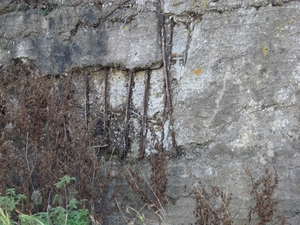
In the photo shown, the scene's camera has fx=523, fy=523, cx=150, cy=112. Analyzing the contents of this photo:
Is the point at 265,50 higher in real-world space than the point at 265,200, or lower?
higher

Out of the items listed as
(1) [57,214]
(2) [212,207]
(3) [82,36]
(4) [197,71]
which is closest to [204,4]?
(4) [197,71]

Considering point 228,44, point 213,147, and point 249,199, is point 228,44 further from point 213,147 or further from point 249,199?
point 249,199

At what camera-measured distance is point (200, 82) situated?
4.09m

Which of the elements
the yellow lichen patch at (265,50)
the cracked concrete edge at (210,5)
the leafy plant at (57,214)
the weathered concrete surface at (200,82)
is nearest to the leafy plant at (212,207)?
the weathered concrete surface at (200,82)

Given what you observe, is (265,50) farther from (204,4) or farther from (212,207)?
(212,207)

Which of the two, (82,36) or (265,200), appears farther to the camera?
(82,36)

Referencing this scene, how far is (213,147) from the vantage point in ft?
13.1

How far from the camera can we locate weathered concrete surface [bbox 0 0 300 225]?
12.6 ft

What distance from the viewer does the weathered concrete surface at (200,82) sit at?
3.83m

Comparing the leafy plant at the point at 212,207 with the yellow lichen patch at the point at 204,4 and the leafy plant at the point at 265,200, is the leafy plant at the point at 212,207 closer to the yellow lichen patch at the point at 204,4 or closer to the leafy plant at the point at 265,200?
the leafy plant at the point at 265,200

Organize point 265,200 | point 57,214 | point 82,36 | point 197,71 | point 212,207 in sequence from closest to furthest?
point 265,200 → point 212,207 → point 57,214 → point 197,71 → point 82,36

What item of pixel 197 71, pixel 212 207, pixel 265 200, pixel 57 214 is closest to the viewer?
pixel 265 200

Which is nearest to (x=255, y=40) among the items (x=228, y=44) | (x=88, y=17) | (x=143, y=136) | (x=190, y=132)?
(x=228, y=44)

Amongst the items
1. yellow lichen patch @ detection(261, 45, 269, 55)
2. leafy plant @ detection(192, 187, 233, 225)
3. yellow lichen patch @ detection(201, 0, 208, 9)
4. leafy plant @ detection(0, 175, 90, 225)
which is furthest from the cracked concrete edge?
leafy plant @ detection(0, 175, 90, 225)
